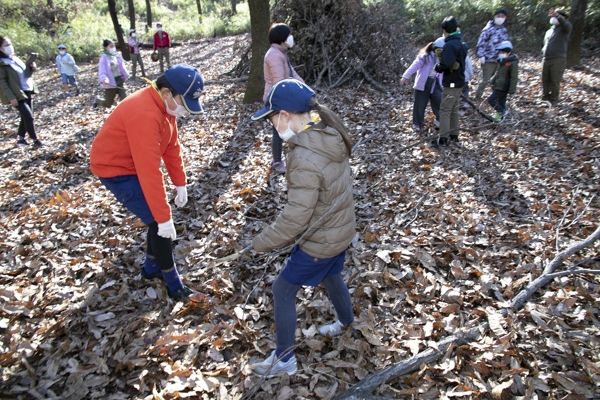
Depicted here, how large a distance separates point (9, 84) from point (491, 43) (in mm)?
10427

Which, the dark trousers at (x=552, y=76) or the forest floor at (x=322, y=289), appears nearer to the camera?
the forest floor at (x=322, y=289)

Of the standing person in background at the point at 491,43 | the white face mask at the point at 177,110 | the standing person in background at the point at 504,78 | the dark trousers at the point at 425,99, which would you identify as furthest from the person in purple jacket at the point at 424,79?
the white face mask at the point at 177,110

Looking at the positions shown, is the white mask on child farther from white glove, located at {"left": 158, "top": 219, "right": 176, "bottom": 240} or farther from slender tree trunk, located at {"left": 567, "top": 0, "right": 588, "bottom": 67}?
slender tree trunk, located at {"left": 567, "top": 0, "right": 588, "bottom": 67}

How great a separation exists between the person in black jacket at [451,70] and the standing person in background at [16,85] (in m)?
8.13

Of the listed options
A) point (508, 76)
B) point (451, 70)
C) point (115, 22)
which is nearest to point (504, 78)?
point (508, 76)

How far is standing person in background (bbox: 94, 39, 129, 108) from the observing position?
334 inches

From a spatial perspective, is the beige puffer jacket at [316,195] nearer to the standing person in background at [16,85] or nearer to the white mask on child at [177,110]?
the white mask on child at [177,110]

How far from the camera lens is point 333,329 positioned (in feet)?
9.66

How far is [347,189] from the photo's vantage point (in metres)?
2.25

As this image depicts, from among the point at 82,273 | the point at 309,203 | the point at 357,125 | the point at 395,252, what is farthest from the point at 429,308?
the point at 357,125

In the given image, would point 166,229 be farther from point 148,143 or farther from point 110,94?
point 110,94

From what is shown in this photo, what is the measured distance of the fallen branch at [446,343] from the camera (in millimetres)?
2383

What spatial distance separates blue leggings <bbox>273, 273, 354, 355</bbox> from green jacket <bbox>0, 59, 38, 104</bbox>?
761 cm

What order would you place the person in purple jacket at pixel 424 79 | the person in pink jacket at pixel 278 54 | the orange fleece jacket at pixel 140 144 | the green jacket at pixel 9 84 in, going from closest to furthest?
1. the orange fleece jacket at pixel 140 144
2. the person in pink jacket at pixel 278 54
3. the person in purple jacket at pixel 424 79
4. the green jacket at pixel 9 84
